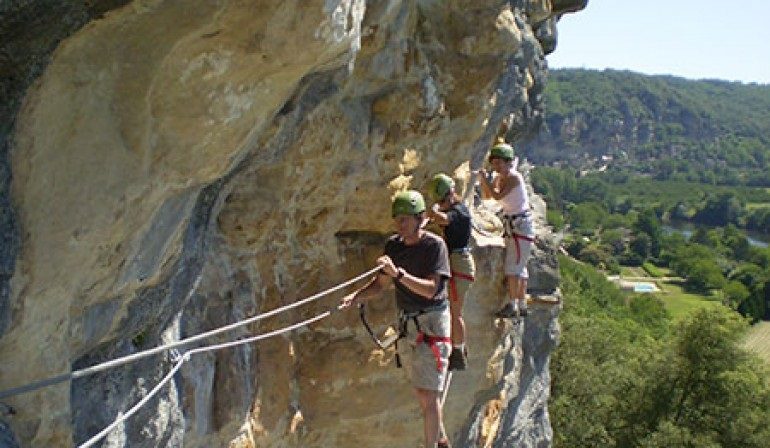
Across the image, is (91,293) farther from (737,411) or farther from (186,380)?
(737,411)

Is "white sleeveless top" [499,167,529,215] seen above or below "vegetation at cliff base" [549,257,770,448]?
above

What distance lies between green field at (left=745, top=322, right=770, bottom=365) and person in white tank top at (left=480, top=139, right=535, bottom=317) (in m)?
47.2

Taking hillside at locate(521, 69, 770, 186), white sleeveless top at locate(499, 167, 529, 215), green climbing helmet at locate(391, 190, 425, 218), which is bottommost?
hillside at locate(521, 69, 770, 186)

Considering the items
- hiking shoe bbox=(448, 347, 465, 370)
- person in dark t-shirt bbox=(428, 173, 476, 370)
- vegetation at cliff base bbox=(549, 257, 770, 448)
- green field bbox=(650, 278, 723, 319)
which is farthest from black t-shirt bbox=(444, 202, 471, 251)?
green field bbox=(650, 278, 723, 319)

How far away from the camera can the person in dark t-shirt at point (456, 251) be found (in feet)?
22.3

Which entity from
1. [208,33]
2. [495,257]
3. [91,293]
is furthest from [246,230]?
[495,257]

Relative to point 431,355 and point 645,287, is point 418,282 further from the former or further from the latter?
point 645,287

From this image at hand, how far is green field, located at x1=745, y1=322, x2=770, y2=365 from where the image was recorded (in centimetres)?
5084

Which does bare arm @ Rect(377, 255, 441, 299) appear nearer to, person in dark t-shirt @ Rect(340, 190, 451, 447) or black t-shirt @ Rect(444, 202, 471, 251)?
person in dark t-shirt @ Rect(340, 190, 451, 447)

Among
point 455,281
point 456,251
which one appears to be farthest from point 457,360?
point 456,251

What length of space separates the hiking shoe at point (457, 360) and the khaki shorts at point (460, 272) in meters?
0.49

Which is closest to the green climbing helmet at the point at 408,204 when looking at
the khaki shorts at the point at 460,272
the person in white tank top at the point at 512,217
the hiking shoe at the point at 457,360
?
the khaki shorts at the point at 460,272

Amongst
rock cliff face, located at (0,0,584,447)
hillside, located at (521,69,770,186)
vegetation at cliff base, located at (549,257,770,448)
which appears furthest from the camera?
hillside, located at (521,69,770,186)

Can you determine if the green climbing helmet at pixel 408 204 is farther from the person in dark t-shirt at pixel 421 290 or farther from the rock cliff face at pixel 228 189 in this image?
the rock cliff face at pixel 228 189
